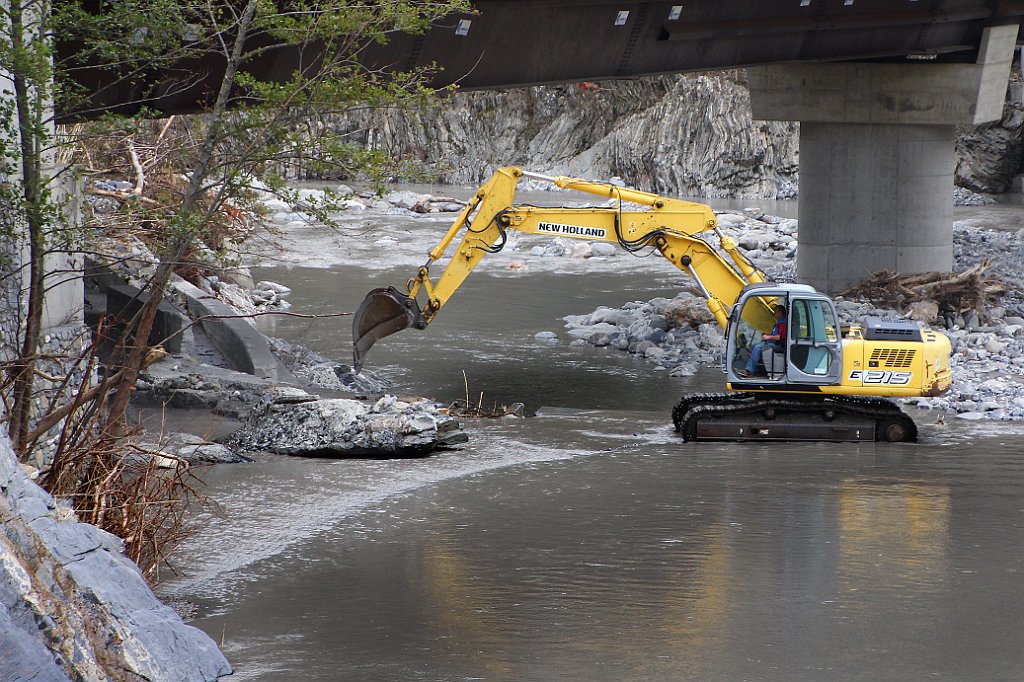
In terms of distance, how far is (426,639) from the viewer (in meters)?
8.38

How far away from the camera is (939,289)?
24.4m

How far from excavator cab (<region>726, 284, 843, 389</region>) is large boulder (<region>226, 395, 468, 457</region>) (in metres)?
3.55

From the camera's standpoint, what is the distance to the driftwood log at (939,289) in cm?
2419

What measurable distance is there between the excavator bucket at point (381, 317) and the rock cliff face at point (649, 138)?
30.1 meters

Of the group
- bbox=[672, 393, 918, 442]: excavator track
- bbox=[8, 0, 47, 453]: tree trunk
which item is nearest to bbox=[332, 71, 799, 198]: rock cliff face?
bbox=[672, 393, 918, 442]: excavator track

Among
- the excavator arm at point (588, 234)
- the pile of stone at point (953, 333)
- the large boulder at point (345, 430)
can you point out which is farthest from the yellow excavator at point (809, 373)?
the large boulder at point (345, 430)

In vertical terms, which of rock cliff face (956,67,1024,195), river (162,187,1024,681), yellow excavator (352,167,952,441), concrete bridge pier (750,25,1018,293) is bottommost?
river (162,187,1024,681)

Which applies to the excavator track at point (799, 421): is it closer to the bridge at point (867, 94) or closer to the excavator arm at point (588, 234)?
the excavator arm at point (588, 234)

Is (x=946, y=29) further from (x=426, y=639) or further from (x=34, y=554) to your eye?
(x=34, y=554)

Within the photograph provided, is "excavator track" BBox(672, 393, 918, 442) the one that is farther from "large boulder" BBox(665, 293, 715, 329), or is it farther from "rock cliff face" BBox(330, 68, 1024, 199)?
"rock cliff face" BBox(330, 68, 1024, 199)

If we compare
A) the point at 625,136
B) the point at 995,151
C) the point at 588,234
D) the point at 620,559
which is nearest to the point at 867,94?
the point at 588,234

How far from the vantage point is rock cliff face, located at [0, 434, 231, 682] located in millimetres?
6367

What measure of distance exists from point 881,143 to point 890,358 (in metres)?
→ 12.4

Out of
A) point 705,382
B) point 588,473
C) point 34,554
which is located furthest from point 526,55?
point 34,554
